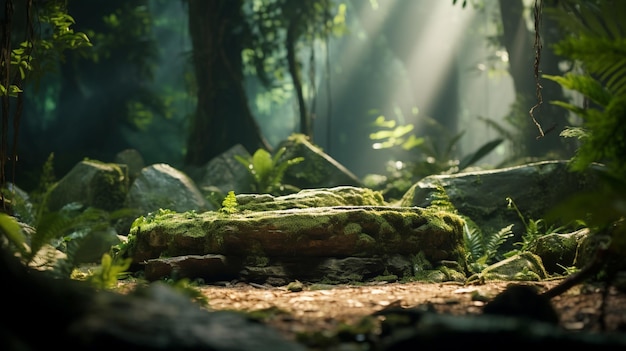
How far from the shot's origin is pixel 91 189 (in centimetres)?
1154

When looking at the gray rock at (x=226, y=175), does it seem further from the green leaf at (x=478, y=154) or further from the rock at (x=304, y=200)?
the green leaf at (x=478, y=154)

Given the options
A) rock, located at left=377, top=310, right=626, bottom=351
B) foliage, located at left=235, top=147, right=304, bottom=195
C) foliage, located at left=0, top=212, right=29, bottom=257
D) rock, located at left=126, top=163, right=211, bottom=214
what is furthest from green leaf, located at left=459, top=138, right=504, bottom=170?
rock, located at left=377, top=310, right=626, bottom=351

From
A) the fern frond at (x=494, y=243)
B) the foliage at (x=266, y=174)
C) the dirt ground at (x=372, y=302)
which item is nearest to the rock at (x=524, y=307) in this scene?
the dirt ground at (x=372, y=302)

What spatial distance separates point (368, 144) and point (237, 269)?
45.6m

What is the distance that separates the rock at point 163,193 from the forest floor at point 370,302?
18.0 ft

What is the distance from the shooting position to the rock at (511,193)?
28.3ft

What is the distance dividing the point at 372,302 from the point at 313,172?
927cm

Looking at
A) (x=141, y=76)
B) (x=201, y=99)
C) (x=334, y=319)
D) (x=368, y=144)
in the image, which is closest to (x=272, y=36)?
(x=201, y=99)

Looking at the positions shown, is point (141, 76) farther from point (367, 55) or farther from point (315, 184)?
point (367, 55)

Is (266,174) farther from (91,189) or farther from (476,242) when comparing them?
(476,242)

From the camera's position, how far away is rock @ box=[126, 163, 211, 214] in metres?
10.6

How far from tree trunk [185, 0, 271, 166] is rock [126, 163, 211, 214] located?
4.56 metres

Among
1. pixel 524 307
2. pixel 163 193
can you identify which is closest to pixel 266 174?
pixel 163 193

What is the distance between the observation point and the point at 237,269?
5883 mm
